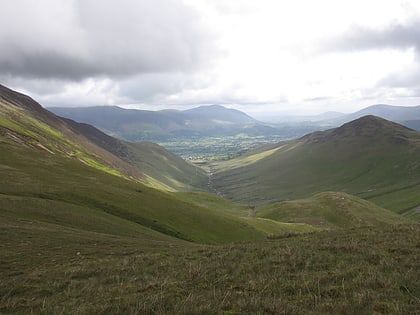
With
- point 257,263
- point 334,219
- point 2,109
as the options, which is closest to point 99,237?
point 257,263

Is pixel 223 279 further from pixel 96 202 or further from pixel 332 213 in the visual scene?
pixel 332 213

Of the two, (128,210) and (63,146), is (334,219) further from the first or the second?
(63,146)

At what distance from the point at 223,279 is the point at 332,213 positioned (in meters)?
122

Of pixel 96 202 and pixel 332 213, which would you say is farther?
pixel 332 213

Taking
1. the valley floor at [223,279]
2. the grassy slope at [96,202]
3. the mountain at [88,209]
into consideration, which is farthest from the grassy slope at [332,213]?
the valley floor at [223,279]

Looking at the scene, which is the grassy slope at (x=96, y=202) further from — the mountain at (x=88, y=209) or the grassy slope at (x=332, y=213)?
the grassy slope at (x=332, y=213)

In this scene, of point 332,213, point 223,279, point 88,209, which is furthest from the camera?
point 332,213

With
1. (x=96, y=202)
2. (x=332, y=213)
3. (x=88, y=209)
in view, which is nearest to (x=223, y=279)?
(x=88, y=209)

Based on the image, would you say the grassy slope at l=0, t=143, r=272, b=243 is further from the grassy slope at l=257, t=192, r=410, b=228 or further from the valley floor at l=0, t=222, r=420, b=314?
the grassy slope at l=257, t=192, r=410, b=228

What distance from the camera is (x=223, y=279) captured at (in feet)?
59.3

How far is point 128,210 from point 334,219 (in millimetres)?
88496

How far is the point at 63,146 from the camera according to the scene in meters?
177

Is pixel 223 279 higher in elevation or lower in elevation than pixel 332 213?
higher

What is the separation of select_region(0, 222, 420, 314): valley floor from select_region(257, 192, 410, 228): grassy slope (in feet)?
321
